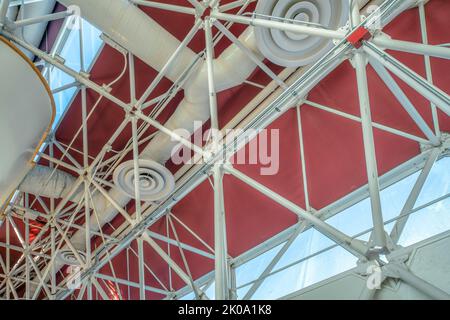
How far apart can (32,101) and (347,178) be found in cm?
613

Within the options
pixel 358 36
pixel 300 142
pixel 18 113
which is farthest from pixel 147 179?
pixel 358 36

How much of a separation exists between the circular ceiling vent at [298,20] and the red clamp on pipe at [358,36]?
168 centimetres

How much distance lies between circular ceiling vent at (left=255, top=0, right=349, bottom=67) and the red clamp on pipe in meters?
1.68

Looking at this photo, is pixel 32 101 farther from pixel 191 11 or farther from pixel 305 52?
pixel 305 52

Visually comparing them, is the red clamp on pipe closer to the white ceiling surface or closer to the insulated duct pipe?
Answer: the insulated duct pipe

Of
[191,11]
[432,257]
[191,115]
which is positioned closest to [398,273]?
[432,257]

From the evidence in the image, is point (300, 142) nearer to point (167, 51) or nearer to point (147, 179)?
point (167, 51)

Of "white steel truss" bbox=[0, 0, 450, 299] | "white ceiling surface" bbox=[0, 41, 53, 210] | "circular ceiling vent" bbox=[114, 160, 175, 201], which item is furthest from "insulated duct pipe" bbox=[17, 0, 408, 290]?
"white ceiling surface" bbox=[0, 41, 53, 210]

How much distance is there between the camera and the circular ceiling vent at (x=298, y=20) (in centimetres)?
605

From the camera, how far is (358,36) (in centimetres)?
426

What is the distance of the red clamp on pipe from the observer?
425 centimetres

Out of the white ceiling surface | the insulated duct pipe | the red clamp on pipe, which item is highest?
the insulated duct pipe

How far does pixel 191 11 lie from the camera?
6.67m

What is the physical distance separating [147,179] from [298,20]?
5.18 metres
